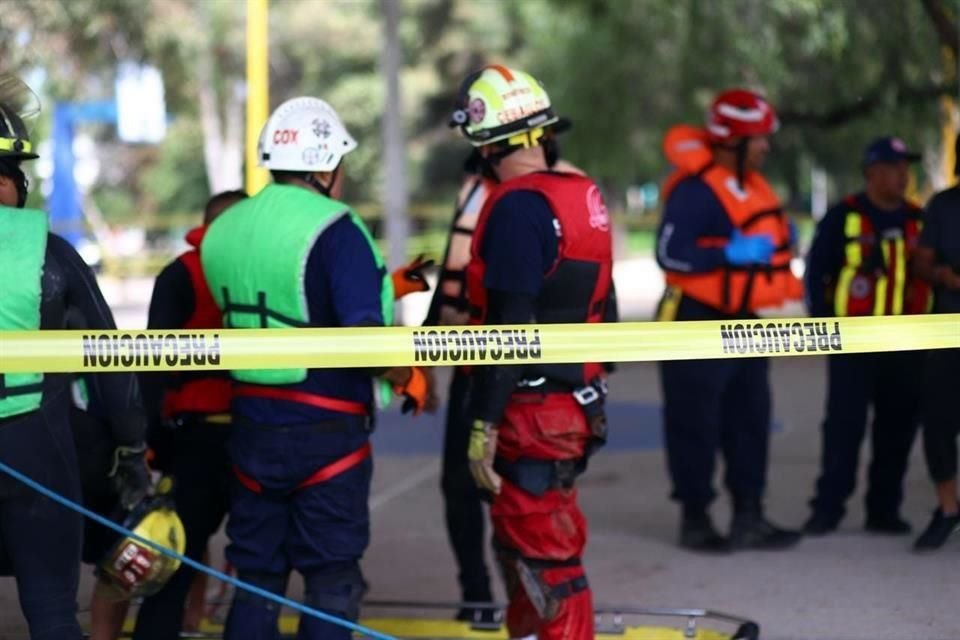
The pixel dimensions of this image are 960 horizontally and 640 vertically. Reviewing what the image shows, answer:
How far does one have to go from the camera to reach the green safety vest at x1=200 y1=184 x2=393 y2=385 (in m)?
5.18

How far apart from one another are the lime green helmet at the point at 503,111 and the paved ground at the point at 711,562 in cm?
214

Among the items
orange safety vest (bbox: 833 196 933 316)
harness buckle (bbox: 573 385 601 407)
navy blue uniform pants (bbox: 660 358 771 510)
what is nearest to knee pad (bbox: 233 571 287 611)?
harness buckle (bbox: 573 385 601 407)

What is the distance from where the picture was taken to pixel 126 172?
200ft

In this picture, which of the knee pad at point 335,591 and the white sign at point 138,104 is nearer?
the knee pad at point 335,591

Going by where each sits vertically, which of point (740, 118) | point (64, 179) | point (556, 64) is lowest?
point (740, 118)

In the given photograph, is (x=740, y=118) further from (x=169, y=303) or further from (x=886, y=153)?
(x=169, y=303)

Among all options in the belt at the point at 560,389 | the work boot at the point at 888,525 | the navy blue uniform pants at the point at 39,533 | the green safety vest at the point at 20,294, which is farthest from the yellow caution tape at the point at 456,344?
the work boot at the point at 888,525

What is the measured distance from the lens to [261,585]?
5.39 m

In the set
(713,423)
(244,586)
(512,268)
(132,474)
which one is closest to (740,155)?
(713,423)

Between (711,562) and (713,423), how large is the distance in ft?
2.05

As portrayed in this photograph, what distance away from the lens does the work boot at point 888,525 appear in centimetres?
819

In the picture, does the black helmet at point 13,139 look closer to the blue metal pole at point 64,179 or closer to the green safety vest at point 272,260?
the green safety vest at point 272,260

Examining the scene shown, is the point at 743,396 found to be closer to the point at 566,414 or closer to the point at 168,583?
the point at 566,414

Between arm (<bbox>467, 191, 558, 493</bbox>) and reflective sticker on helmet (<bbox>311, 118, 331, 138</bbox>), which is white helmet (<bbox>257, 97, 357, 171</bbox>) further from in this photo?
arm (<bbox>467, 191, 558, 493</bbox>)
